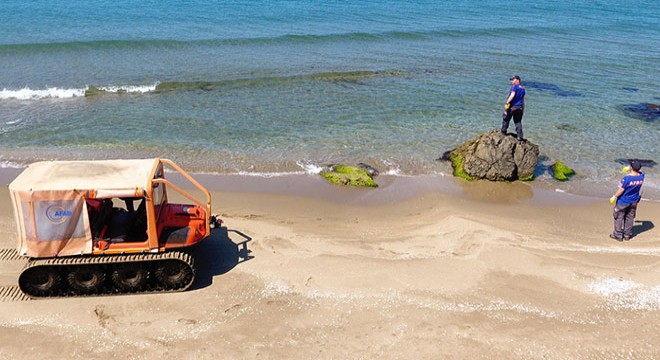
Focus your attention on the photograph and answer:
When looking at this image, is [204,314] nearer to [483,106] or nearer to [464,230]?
[464,230]

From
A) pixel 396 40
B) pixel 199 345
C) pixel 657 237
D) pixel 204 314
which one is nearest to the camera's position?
pixel 199 345

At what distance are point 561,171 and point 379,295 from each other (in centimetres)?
838

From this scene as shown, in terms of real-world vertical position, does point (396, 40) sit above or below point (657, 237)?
above

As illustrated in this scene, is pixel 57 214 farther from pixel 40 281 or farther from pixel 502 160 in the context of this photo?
pixel 502 160

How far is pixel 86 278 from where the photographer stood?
360 inches

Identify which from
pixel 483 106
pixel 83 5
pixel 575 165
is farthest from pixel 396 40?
pixel 83 5

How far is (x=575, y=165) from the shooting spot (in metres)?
16.0

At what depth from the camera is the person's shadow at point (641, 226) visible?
11.9 m

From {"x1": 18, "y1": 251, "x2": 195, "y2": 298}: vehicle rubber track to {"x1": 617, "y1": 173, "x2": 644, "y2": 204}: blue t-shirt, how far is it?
8.68 metres

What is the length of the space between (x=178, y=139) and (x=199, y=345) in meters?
10.3

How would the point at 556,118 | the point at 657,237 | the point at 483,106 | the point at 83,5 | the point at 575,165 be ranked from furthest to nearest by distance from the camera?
the point at 83,5 < the point at 483,106 < the point at 556,118 < the point at 575,165 < the point at 657,237

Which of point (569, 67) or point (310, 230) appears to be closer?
point (310, 230)

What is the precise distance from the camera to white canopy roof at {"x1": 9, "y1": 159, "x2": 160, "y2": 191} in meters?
8.62

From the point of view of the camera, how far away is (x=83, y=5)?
129 feet
